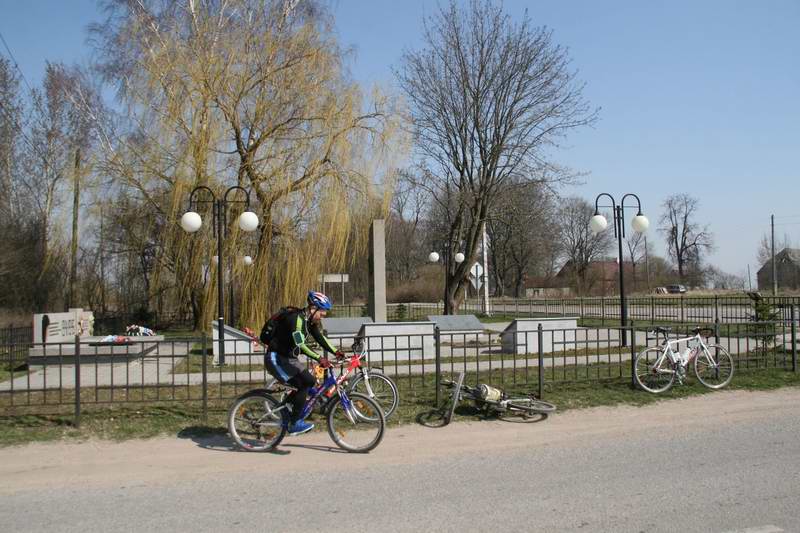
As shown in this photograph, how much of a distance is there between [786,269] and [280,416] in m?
80.9

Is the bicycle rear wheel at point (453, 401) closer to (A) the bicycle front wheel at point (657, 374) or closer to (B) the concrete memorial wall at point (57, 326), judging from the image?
(A) the bicycle front wheel at point (657, 374)

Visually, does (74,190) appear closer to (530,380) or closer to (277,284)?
(277,284)

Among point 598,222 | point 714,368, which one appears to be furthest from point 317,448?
point 598,222

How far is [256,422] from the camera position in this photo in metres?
6.53

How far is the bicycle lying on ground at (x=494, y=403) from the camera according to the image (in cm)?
771

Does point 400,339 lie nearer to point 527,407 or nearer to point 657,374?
point 657,374

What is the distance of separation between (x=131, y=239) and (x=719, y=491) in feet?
61.9

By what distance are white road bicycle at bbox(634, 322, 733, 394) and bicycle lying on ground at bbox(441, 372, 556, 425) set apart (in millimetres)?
2238

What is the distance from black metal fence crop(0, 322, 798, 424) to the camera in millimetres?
8094

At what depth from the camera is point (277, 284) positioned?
17.2 metres

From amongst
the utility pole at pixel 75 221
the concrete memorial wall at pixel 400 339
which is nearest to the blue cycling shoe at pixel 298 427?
the concrete memorial wall at pixel 400 339

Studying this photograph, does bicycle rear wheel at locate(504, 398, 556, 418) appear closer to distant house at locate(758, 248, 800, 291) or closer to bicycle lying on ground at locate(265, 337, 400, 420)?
bicycle lying on ground at locate(265, 337, 400, 420)

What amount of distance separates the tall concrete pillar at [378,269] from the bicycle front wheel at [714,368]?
8.87 m

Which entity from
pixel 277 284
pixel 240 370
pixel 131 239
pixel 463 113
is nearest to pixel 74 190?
pixel 131 239
